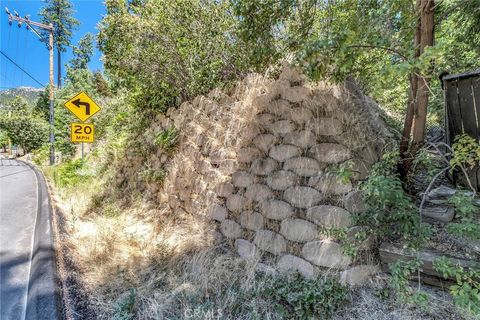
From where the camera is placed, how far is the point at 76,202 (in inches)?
218

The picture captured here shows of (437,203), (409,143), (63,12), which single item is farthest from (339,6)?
(63,12)

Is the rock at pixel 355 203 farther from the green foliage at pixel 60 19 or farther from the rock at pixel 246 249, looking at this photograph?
the green foliage at pixel 60 19

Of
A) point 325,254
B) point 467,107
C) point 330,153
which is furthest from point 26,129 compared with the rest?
point 467,107

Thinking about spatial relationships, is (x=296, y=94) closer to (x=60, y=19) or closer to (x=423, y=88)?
(x=423, y=88)

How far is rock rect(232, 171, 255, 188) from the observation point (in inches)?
118

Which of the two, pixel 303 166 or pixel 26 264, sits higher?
pixel 303 166

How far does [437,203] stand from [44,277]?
3384 millimetres

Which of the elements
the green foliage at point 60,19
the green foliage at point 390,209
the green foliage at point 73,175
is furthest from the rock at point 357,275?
the green foliage at point 60,19

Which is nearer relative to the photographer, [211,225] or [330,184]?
[330,184]

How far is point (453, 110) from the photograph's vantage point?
2.58m

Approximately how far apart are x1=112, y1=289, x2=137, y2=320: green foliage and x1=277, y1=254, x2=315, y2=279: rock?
53.0 inches

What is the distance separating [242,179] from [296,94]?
1109mm

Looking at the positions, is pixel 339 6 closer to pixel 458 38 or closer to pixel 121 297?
pixel 458 38

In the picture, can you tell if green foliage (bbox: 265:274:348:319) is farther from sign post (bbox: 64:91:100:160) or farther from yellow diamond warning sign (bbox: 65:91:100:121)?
yellow diamond warning sign (bbox: 65:91:100:121)
